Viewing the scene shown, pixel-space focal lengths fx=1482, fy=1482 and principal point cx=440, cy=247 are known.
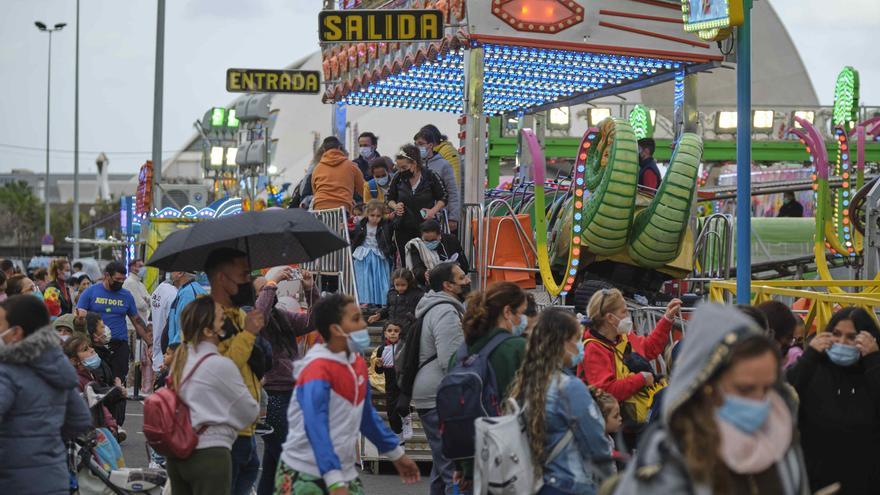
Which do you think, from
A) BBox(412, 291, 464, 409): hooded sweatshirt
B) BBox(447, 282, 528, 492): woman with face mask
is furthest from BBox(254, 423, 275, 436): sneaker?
BBox(447, 282, 528, 492): woman with face mask

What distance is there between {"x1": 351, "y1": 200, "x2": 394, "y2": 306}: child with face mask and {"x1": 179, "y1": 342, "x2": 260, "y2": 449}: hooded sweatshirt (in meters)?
7.52

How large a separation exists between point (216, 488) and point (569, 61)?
12399mm

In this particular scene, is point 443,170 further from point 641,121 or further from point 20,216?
point 20,216

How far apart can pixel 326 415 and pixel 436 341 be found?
2.53m

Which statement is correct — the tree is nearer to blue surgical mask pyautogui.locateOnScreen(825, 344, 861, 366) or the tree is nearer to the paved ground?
the paved ground

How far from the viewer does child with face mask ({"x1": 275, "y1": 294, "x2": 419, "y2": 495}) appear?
643 centimetres

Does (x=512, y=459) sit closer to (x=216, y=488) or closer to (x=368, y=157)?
(x=216, y=488)

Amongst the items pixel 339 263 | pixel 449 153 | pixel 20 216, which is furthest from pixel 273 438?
pixel 20 216

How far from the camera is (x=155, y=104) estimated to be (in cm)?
2752

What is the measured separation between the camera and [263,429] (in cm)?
895

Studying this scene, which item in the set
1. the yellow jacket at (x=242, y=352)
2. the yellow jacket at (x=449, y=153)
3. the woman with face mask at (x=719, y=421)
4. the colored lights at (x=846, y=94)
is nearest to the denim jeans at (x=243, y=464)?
the yellow jacket at (x=242, y=352)

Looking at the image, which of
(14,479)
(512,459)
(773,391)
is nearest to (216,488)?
(14,479)

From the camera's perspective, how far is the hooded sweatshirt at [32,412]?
686 cm

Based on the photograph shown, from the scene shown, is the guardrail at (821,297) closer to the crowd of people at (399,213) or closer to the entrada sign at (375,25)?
the crowd of people at (399,213)
